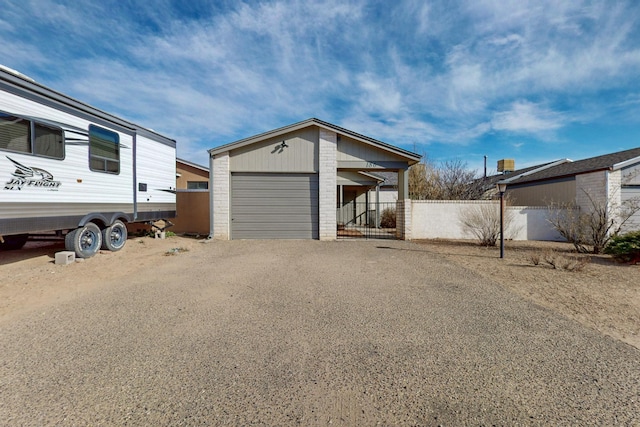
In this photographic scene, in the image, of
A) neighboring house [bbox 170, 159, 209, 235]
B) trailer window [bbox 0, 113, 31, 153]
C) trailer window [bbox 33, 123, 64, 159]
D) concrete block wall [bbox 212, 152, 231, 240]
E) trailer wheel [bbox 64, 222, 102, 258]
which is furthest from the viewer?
neighboring house [bbox 170, 159, 209, 235]

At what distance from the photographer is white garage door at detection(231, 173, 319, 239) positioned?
11.0m

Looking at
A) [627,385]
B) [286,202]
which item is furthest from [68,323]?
[286,202]

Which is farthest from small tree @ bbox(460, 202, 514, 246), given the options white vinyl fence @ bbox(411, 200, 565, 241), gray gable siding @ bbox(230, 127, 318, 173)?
gray gable siding @ bbox(230, 127, 318, 173)

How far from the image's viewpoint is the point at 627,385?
2355mm

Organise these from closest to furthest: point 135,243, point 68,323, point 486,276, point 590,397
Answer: point 590,397 < point 68,323 < point 486,276 < point 135,243

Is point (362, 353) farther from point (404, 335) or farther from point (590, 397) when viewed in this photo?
point (590, 397)

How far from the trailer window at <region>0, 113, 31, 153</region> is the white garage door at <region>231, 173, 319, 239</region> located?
5.84 m

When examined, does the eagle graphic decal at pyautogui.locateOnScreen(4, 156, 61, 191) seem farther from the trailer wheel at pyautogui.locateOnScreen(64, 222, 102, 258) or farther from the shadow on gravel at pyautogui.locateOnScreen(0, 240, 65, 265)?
the shadow on gravel at pyautogui.locateOnScreen(0, 240, 65, 265)

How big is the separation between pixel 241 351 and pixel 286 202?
27.6 ft

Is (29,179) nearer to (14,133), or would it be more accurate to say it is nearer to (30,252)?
(14,133)

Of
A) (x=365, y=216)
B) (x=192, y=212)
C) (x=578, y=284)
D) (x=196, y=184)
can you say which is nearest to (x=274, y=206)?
(x=192, y=212)

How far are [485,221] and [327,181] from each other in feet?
19.5

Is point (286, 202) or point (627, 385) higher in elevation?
point (286, 202)

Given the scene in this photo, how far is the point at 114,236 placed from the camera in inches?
315
